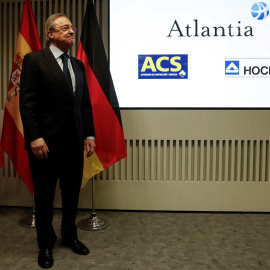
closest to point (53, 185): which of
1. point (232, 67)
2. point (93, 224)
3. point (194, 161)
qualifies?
point (93, 224)

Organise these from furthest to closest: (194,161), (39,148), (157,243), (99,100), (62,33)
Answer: (194,161) < (99,100) < (157,243) < (62,33) < (39,148)

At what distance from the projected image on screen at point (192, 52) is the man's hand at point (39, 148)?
128cm

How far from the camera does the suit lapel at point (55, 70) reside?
2.05 meters

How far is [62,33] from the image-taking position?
2090mm

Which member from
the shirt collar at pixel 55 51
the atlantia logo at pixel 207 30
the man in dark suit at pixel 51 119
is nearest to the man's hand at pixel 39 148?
the man in dark suit at pixel 51 119

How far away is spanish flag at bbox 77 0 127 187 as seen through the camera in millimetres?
2727

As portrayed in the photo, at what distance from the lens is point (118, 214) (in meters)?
3.12

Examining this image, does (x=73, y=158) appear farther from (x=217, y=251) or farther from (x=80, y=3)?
(x=80, y=3)

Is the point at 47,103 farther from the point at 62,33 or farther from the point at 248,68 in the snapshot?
the point at 248,68

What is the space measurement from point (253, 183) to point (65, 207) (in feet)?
5.95

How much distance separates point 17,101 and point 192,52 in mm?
1610

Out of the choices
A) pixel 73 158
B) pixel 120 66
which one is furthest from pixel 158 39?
pixel 73 158

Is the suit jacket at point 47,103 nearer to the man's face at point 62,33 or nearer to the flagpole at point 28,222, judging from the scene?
the man's face at point 62,33

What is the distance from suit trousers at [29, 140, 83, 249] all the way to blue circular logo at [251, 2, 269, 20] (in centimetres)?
206
